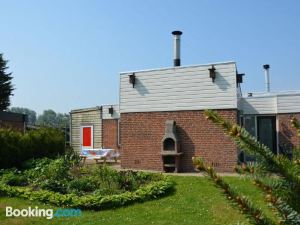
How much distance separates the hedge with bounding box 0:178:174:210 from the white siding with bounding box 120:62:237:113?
6.03 metres

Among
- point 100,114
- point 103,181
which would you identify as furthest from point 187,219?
point 100,114

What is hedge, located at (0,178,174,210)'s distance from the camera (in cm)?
932

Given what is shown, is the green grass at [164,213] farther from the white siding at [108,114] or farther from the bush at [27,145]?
the white siding at [108,114]

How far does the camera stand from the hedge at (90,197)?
30.6 ft

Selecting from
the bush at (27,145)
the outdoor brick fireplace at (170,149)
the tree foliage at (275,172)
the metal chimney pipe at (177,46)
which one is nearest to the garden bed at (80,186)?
the bush at (27,145)

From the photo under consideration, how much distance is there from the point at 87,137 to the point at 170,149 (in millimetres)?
11512

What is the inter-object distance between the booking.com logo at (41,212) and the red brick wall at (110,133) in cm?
1596

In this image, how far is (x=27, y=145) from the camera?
1505cm

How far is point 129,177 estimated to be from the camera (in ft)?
37.9

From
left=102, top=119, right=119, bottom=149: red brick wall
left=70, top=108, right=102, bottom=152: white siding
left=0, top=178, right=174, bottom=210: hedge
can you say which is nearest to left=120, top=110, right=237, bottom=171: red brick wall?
left=0, top=178, right=174, bottom=210: hedge

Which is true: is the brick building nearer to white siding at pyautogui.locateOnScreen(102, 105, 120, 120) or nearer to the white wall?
the white wall

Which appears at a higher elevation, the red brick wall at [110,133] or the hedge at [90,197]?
the red brick wall at [110,133]

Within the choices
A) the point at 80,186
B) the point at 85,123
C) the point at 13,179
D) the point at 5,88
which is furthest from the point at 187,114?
the point at 5,88

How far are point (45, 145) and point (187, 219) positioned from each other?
9537 millimetres
